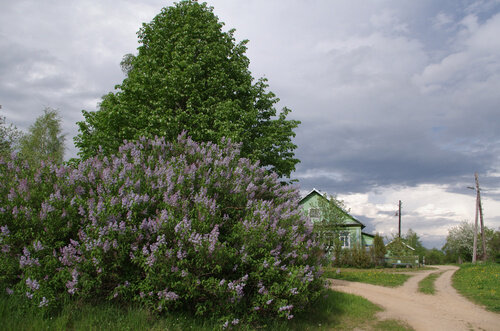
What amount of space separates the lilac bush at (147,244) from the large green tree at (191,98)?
296 inches

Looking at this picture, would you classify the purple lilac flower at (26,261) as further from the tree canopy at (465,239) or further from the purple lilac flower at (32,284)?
the tree canopy at (465,239)

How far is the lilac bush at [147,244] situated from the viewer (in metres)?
5.72

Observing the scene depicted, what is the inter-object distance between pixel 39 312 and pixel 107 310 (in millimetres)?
988

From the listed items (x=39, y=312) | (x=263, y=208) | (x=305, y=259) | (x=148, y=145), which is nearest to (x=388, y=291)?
(x=305, y=259)

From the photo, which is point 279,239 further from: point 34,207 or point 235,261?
point 34,207

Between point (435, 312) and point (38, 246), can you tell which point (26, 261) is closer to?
point (38, 246)

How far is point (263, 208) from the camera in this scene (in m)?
7.23

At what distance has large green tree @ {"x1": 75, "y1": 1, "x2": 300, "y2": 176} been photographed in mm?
15367

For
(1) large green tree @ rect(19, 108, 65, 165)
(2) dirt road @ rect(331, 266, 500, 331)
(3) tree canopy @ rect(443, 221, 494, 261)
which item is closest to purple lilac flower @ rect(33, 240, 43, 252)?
(2) dirt road @ rect(331, 266, 500, 331)

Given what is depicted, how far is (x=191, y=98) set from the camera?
51.7ft

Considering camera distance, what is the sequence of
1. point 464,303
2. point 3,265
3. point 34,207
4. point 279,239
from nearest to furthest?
1. point 3,265
2. point 34,207
3. point 279,239
4. point 464,303

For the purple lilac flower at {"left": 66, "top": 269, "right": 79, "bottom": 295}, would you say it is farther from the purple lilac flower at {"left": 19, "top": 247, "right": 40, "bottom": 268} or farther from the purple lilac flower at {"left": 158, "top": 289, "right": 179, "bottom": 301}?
the purple lilac flower at {"left": 158, "top": 289, "right": 179, "bottom": 301}

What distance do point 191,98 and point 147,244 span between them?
10.8m

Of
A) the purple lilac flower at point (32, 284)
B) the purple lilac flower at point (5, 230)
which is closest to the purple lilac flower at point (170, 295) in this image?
the purple lilac flower at point (32, 284)
